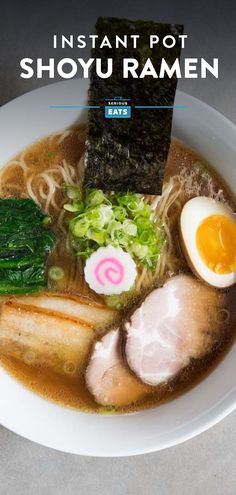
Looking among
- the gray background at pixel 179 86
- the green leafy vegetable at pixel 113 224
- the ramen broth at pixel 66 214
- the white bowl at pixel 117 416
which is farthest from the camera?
the gray background at pixel 179 86

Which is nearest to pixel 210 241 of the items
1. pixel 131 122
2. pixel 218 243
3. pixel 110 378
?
pixel 218 243

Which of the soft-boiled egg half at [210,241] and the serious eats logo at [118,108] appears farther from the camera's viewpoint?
the soft-boiled egg half at [210,241]

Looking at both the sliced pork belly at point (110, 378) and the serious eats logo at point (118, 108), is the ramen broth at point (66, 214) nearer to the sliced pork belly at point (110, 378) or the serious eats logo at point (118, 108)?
the sliced pork belly at point (110, 378)

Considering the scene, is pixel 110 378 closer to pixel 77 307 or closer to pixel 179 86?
pixel 77 307

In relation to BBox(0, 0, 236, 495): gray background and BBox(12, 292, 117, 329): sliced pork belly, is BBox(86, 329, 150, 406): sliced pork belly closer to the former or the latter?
BBox(12, 292, 117, 329): sliced pork belly

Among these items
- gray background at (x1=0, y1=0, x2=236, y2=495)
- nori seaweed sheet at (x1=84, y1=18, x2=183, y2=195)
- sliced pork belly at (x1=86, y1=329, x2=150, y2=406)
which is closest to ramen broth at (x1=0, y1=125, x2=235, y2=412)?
sliced pork belly at (x1=86, y1=329, x2=150, y2=406)

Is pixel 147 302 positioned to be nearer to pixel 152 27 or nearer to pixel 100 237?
pixel 100 237

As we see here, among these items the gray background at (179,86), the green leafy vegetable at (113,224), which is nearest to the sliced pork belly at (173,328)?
the green leafy vegetable at (113,224)
